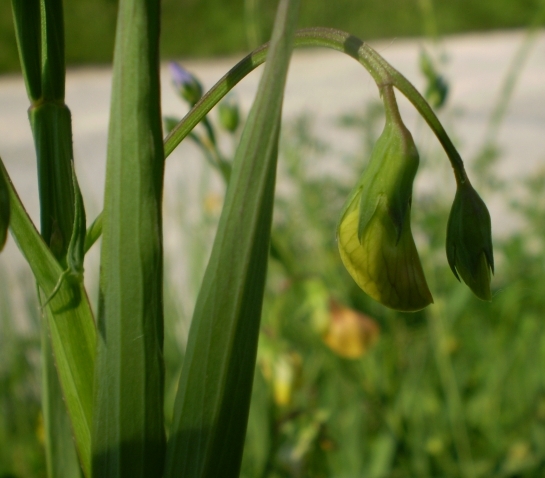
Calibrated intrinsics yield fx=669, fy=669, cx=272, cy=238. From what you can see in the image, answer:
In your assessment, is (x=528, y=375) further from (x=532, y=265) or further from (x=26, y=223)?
(x=26, y=223)

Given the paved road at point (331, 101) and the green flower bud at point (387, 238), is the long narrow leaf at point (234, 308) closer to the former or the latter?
the green flower bud at point (387, 238)

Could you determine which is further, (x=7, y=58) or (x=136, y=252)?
(x=7, y=58)

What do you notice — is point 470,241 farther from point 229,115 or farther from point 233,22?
point 233,22

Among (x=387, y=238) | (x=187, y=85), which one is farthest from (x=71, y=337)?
(x=187, y=85)

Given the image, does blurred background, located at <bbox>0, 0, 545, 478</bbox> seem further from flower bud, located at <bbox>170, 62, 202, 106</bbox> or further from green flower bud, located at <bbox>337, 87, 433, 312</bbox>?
green flower bud, located at <bbox>337, 87, 433, 312</bbox>

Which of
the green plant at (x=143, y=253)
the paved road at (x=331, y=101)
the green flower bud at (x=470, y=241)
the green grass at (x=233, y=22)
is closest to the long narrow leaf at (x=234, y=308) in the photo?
the green plant at (x=143, y=253)

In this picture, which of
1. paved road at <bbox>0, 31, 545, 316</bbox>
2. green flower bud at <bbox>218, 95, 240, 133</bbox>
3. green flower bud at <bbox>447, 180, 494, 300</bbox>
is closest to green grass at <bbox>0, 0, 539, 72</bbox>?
paved road at <bbox>0, 31, 545, 316</bbox>

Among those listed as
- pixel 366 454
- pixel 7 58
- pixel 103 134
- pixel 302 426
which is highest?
pixel 7 58

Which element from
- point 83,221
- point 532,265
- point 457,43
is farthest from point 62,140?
point 457,43
